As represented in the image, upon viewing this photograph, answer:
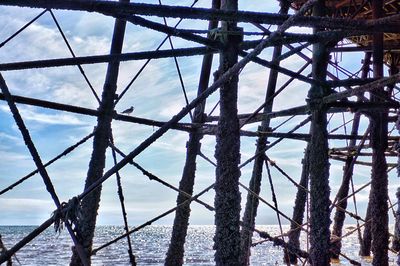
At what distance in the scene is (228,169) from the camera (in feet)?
16.1

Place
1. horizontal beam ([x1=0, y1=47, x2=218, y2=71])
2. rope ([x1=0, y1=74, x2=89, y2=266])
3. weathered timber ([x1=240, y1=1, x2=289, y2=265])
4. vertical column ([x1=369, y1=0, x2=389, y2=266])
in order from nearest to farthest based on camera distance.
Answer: rope ([x1=0, y1=74, x2=89, y2=266])
horizontal beam ([x1=0, y1=47, x2=218, y2=71])
vertical column ([x1=369, y1=0, x2=389, y2=266])
weathered timber ([x1=240, y1=1, x2=289, y2=265])

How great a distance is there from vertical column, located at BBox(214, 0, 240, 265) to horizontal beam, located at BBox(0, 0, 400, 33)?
61 centimetres

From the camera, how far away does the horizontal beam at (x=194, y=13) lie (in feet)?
13.1

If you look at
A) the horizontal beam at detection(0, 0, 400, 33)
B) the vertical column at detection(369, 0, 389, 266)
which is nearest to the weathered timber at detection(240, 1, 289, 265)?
the vertical column at detection(369, 0, 389, 266)

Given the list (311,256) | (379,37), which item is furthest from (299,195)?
(311,256)

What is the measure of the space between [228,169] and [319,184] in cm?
216

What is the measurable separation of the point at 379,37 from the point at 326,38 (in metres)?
3.42

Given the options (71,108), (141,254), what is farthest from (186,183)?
(141,254)

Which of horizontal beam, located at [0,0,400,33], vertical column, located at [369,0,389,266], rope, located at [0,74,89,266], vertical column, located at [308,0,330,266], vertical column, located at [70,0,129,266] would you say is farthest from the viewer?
vertical column, located at [369,0,389,266]

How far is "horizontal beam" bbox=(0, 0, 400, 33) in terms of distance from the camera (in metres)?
4.00

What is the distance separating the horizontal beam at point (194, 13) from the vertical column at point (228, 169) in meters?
0.61

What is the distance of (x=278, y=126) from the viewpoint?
9086mm

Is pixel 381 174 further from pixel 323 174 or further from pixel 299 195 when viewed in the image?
pixel 299 195

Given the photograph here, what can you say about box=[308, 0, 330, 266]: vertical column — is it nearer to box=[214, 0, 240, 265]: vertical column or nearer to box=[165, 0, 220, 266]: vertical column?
box=[214, 0, 240, 265]: vertical column
